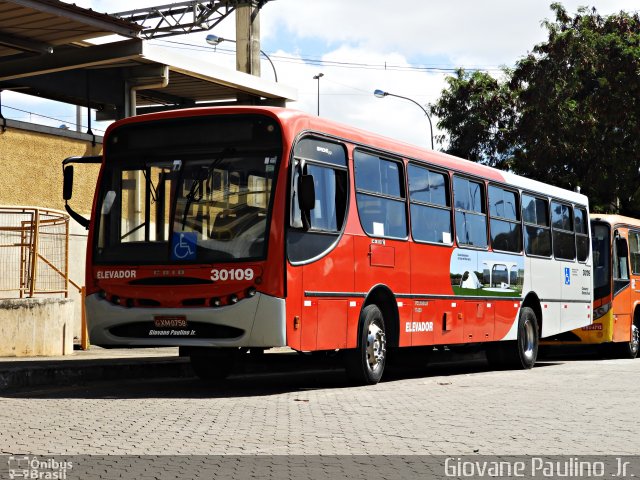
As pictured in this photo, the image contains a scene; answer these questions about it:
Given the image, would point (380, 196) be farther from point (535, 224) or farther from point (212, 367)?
point (535, 224)

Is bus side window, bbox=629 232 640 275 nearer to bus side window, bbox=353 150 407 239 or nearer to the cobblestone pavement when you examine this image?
the cobblestone pavement

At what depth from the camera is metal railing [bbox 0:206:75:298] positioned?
1798 cm

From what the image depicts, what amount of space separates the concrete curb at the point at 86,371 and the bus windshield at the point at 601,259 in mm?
10233

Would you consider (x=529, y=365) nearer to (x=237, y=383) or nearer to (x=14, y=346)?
(x=237, y=383)

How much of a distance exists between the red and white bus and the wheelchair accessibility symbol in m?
0.01

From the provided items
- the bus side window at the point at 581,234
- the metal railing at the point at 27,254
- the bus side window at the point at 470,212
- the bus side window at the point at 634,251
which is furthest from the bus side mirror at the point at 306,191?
the bus side window at the point at 634,251

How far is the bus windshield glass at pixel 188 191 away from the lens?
41.0 feet

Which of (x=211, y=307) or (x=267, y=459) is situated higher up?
(x=211, y=307)

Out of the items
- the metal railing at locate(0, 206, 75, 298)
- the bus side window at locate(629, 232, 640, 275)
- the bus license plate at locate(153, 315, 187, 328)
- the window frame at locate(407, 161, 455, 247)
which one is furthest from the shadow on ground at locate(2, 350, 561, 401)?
the bus side window at locate(629, 232, 640, 275)

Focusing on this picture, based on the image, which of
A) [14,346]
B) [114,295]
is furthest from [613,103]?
[114,295]

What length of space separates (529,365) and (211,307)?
849 centimetres

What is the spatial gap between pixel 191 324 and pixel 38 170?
453 inches

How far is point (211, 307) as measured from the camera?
12.5 metres

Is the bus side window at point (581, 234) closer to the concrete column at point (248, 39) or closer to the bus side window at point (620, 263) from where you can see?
the bus side window at point (620, 263)
